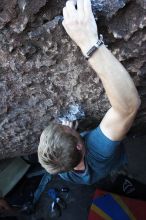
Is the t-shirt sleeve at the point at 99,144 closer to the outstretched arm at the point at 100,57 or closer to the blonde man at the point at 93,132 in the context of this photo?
the blonde man at the point at 93,132

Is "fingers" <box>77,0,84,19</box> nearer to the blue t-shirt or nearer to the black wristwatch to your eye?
the black wristwatch

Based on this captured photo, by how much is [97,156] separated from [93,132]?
11cm

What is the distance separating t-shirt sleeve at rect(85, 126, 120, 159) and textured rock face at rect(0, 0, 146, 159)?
13 cm

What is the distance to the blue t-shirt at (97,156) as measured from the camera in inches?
59.9

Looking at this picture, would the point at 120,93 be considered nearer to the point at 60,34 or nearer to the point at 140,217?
the point at 60,34

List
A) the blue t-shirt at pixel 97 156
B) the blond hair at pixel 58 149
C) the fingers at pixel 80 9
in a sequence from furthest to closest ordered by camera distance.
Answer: the blue t-shirt at pixel 97 156 < the blond hair at pixel 58 149 < the fingers at pixel 80 9

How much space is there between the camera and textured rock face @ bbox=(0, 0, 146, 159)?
1317mm

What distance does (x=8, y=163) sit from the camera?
2.36 meters

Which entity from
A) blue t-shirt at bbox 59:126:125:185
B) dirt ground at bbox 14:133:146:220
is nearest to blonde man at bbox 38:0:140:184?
blue t-shirt at bbox 59:126:125:185

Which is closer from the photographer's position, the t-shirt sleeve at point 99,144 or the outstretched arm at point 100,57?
the outstretched arm at point 100,57

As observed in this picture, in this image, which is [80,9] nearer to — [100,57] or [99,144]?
[100,57]

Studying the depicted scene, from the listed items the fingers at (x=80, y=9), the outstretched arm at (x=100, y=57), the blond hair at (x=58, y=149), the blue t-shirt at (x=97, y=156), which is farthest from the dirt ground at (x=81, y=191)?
A: the fingers at (x=80, y=9)

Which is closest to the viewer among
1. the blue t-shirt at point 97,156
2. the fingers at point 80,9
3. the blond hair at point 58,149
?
the fingers at point 80,9

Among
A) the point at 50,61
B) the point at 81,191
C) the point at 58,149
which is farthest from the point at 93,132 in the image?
the point at 81,191
